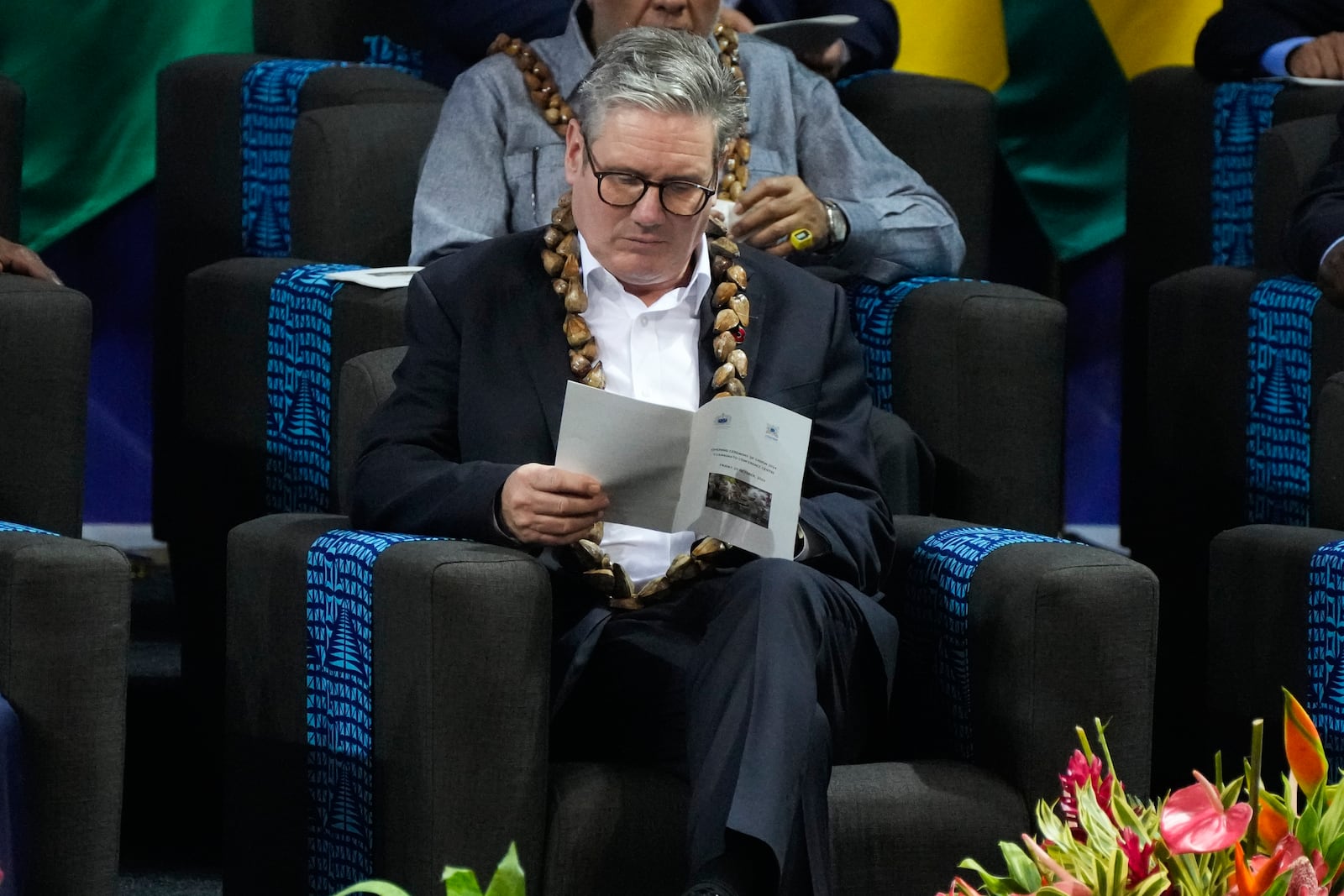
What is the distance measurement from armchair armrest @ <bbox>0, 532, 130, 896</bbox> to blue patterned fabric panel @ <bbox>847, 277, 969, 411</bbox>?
1.22 meters

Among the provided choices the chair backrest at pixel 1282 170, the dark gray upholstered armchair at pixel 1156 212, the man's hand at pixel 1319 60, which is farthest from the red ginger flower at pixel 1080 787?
the man's hand at pixel 1319 60

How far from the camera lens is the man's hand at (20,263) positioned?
114 inches

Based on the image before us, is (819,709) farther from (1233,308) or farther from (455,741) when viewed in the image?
(1233,308)

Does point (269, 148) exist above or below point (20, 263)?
above

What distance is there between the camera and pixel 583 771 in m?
2.14

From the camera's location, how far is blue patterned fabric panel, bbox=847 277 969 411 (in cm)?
296

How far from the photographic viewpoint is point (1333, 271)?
2.82m

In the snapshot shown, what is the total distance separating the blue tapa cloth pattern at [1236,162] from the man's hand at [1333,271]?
54 cm

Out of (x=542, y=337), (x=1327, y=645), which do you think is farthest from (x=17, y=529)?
(x=1327, y=645)

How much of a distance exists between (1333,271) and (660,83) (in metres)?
1.03

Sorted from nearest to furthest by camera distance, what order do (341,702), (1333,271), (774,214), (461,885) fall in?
(461,885) < (341,702) < (1333,271) < (774,214)

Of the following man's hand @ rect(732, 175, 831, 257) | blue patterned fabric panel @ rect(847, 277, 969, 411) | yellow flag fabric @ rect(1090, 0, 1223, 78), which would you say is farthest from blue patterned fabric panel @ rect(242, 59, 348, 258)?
yellow flag fabric @ rect(1090, 0, 1223, 78)

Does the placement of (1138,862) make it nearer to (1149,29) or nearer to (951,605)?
(951,605)

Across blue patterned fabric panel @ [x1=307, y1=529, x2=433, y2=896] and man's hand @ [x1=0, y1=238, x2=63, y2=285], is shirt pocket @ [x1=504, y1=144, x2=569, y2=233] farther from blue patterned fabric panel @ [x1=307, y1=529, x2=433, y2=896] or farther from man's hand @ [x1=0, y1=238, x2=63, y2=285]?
blue patterned fabric panel @ [x1=307, y1=529, x2=433, y2=896]
